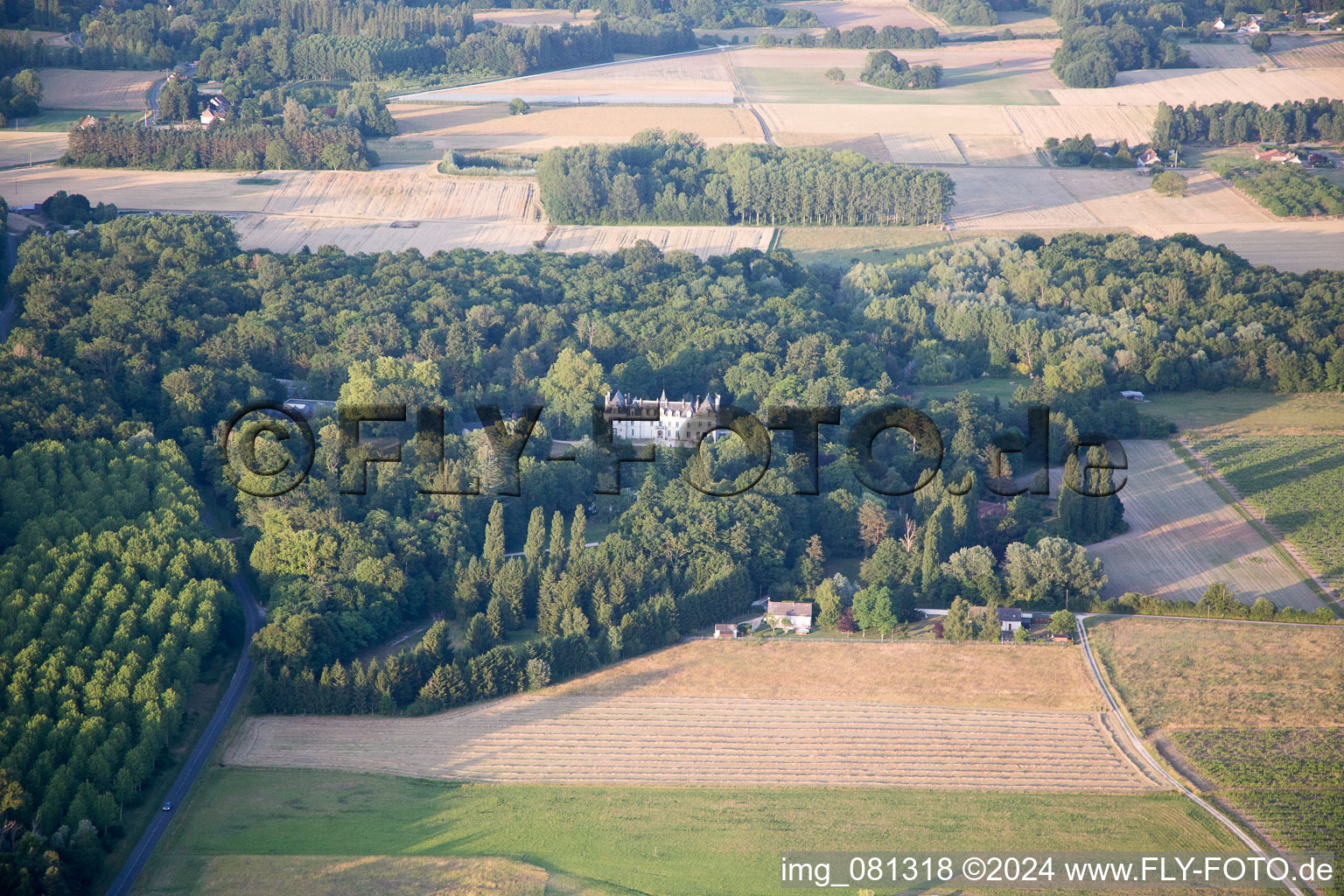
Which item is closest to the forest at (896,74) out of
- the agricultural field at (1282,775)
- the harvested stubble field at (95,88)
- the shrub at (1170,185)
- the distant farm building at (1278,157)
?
the distant farm building at (1278,157)

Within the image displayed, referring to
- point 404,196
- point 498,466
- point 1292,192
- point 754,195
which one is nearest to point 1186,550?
point 498,466

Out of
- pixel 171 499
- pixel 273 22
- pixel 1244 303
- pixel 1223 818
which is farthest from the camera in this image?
pixel 273 22

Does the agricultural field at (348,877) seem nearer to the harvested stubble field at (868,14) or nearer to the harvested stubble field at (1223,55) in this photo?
the harvested stubble field at (1223,55)

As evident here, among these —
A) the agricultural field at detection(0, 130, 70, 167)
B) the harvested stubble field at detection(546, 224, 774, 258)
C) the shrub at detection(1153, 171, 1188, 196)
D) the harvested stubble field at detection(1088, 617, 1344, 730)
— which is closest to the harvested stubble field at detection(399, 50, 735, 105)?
the agricultural field at detection(0, 130, 70, 167)

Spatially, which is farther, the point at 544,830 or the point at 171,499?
the point at 171,499

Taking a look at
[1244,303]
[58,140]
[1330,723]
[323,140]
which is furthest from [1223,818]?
[58,140]

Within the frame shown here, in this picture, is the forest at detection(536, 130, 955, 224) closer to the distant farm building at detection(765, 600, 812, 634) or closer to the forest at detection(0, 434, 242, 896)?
the forest at detection(0, 434, 242, 896)

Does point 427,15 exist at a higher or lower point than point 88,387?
higher

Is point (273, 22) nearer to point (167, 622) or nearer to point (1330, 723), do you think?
point (167, 622)
